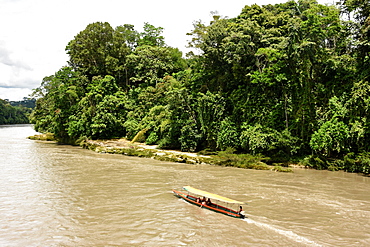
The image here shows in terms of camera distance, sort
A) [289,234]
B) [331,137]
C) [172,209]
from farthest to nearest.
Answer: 1. [331,137]
2. [172,209]
3. [289,234]

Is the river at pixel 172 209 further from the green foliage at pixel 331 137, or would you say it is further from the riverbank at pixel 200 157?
the green foliage at pixel 331 137

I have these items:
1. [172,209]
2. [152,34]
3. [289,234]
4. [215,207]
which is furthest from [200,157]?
[152,34]

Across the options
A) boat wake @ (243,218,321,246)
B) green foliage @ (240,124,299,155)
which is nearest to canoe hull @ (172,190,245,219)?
boat wake @ (243,218,321,246)

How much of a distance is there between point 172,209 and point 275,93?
1639cm

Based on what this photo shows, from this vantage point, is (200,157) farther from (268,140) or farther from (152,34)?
(152,34)

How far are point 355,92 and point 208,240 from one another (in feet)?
55.7

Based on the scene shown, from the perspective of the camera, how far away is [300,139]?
22.0 m

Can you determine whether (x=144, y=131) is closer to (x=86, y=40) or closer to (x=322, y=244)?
(x=86, y=40)

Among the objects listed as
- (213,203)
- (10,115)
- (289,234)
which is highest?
(10,115)

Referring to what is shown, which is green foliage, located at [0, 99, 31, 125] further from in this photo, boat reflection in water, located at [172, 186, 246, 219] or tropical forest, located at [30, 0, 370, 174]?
boat reflection in water, located at [172, 186, 246, 219]

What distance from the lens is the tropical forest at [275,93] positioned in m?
20.1

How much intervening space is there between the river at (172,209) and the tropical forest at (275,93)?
294 centimetres

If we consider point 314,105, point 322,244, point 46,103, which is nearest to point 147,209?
point 322,244

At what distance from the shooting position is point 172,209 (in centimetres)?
1204
